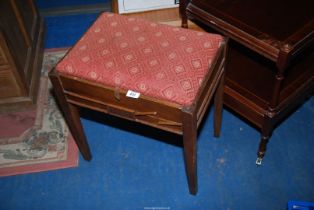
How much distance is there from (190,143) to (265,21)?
1.74ft

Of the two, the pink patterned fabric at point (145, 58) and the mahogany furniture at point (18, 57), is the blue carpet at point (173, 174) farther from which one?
the pink patterned fabric at point (145, 58)

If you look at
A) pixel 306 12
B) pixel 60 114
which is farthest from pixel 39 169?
pixel 306 12

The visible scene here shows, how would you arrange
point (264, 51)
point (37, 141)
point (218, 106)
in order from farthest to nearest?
point (37, 141) → point (218, 106) → point (264, 51)

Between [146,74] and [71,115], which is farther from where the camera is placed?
[71,115]

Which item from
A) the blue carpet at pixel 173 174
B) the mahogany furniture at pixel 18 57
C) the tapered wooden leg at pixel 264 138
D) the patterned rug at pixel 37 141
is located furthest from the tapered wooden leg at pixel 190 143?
the mahogany furniture at pixel 18 57

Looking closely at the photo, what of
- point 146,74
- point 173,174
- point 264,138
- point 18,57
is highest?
point 146,74

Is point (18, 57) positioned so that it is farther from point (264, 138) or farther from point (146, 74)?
point (264, 138)

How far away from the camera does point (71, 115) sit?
4.96 feet

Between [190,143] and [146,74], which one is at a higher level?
[146,74]

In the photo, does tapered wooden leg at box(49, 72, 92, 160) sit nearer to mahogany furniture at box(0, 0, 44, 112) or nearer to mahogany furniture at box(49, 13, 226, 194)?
mahogany furniture at box(49, 13, 226, 194)

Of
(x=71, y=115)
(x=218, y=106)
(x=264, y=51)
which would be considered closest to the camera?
(x=264, y=51)

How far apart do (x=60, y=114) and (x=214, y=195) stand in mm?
951

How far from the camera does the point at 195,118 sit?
1209 mm

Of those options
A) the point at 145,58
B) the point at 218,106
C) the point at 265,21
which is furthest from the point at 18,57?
the point at 265,21
